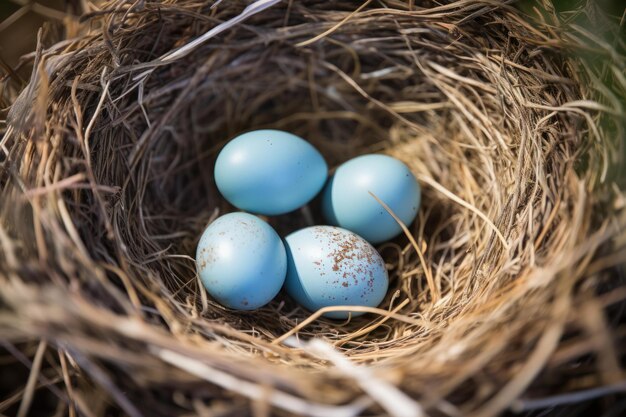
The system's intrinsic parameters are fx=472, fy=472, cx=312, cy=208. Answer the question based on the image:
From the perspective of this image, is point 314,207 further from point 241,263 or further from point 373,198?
point 241,263

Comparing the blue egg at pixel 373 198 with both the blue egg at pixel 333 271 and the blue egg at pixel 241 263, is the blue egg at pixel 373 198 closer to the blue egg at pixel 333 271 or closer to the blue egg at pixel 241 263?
the blue egg at pixel 333 271

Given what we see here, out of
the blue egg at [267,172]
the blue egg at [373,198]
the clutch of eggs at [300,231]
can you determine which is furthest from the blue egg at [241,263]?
the blue egg at [373,198]

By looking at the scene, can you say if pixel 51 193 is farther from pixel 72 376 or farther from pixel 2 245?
pixel 72 376

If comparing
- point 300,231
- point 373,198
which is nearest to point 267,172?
point 300,231

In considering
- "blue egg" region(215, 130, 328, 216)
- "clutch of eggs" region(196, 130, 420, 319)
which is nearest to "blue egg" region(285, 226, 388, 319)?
"clutch of eggs" region(196, 130, 420, 319)

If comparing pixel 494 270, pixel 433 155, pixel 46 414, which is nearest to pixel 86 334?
pixel 46 414

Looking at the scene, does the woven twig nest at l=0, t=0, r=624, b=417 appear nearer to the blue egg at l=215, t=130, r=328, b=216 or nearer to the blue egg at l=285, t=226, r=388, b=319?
the blue egg at l=285, t=226, r=388, b=319
